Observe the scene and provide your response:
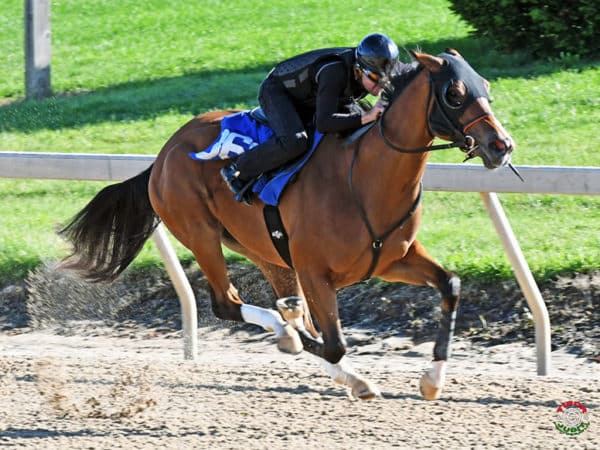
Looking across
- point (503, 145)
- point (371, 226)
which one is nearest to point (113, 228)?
point (371, 226)

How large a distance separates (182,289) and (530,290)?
2063 mm

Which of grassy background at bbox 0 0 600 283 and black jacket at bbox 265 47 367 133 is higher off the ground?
black jacket at bbox 265 47 367 133

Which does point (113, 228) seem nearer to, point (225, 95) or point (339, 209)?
point (339, 209)

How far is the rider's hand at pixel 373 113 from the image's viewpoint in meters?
5.40

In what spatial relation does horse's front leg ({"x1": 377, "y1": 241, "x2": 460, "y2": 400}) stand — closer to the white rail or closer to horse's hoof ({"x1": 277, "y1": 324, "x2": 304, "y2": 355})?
horse's hoof ({"x1": 277, "y1": 324, "x2": 304, "y2": 355})

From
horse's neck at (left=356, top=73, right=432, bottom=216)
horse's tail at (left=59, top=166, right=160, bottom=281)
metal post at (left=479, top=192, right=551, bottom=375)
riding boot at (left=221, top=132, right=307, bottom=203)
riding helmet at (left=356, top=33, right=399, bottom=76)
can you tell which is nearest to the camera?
horse's neck at (left=356, top=73, right=432, bottom=216)

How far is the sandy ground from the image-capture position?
17.5ft

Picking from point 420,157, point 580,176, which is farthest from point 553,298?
point 420,157

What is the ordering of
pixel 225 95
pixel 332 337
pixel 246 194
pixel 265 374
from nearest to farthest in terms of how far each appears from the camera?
1. pixel 332 337
2. pixel 246 194
3. pixel 265 374
4. pixel 225 95

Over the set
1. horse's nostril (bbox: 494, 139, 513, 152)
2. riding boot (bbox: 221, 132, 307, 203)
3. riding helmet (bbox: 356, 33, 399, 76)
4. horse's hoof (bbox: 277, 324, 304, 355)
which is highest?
riding helmet (bbox: 356, 33, 399, 76)

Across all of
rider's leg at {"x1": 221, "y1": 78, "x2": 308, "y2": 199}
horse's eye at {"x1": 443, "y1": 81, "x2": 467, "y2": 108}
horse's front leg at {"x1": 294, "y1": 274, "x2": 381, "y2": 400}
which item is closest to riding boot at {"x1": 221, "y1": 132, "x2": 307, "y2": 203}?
rider's leg at {"x1": 221, "y1": 78, "x2": 308, "y2": 199}

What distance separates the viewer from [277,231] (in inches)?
228

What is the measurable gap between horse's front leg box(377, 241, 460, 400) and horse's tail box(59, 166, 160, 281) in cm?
174

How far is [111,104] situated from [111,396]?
7689mm
